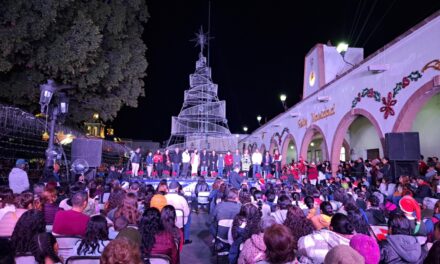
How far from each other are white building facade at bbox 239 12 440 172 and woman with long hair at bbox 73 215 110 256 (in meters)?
10.4

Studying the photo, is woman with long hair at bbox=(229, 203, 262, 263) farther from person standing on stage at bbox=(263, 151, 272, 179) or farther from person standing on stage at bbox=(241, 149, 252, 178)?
person standing on stage at bbox=(241, 149, 252, 178)

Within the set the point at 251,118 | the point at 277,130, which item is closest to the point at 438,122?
the point at 277,130

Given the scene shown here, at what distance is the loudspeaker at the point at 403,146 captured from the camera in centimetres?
1022

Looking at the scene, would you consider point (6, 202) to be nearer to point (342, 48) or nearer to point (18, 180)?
point (18, 180)

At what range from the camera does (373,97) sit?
44.1ft

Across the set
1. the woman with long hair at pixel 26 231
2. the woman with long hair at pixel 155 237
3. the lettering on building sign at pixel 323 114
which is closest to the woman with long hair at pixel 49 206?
the woman with long hair at pixel 26 231

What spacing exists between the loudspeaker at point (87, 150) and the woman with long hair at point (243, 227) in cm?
978

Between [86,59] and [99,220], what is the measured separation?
1000cm

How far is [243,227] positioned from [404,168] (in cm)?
797

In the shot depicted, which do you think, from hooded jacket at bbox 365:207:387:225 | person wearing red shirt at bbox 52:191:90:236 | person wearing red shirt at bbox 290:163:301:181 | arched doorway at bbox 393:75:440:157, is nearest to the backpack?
hooded jacket at bbox 365:207:387:225

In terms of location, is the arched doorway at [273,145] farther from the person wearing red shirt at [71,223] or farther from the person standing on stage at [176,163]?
the person wearing red shirt at [71,223]

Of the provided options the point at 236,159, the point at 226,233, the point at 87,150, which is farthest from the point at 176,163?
the point at 226,233

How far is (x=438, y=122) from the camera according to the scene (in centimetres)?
1398

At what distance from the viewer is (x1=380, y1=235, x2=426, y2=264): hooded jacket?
11.6 ft
